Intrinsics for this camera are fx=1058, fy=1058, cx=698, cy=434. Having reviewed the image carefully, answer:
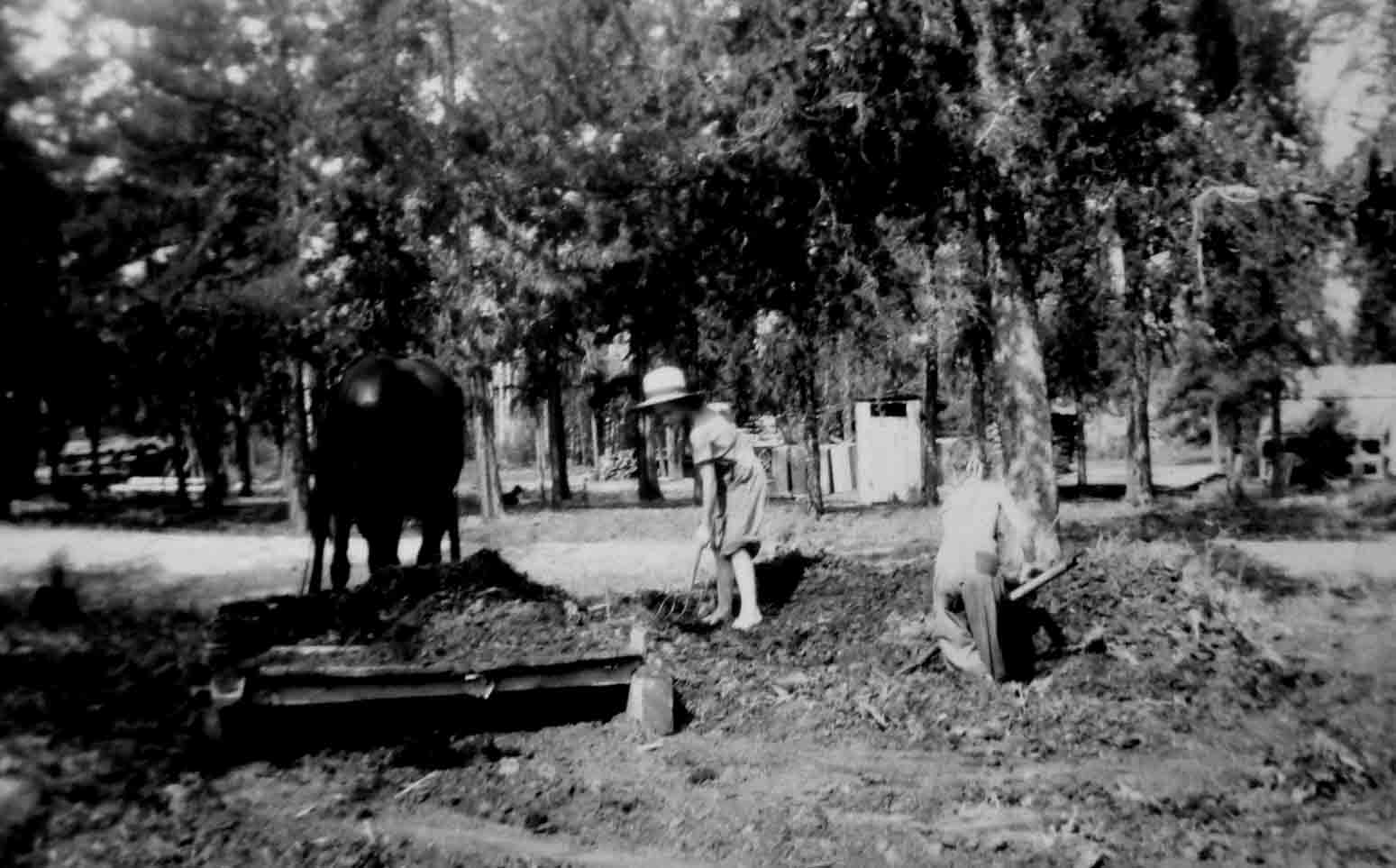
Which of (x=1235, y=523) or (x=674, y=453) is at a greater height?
(x=674, y=453)

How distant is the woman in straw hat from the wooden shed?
66.2ft

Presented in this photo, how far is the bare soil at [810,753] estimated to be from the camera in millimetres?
4367

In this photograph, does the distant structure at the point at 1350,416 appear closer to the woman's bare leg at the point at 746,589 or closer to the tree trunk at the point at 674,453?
the tree trunk at the point at 674,453

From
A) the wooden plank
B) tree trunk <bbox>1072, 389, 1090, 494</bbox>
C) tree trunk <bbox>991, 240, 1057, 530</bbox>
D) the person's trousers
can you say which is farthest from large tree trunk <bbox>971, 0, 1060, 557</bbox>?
tree trunk <bbox>1072, 389, 1090, 494</bbox>

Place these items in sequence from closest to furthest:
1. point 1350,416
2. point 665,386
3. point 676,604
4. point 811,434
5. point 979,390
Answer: point 665,386 < point 676,604 < point 979,390 < point 811,434 < point 1350,416

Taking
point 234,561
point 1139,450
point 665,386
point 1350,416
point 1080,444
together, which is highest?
point 665,386

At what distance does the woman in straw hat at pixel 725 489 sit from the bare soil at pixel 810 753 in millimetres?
382

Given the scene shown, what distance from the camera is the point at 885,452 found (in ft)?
92.3

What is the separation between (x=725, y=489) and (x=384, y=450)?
271 centimetres

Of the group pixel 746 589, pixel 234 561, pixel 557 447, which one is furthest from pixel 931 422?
pixel 746 589

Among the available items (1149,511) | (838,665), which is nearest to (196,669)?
(838,665)

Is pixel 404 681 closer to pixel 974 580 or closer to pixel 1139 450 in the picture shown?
pixel 974 580

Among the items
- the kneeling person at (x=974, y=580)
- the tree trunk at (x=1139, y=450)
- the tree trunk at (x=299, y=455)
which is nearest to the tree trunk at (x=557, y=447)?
the tree trunk at (x=299, y=455)

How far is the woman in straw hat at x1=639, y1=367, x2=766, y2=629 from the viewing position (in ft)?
24.6
